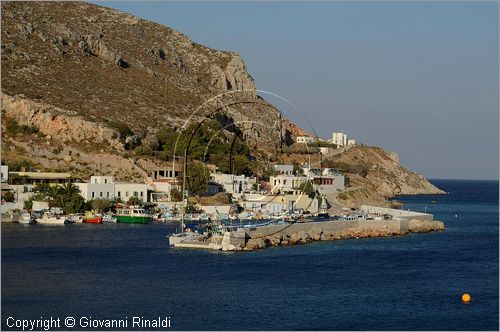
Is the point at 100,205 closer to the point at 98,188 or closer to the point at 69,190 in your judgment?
the point at 69,190

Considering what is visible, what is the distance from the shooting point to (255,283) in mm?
53875

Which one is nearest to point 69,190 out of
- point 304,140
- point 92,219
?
point 92,219

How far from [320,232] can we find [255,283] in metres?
25.9

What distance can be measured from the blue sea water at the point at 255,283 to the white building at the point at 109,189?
19.6 m

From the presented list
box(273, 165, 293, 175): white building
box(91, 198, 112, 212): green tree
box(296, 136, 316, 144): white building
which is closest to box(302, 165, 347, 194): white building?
box(273, 165, 293, 175): white building

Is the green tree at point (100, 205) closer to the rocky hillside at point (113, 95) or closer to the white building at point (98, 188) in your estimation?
the white building at point (98, 188)

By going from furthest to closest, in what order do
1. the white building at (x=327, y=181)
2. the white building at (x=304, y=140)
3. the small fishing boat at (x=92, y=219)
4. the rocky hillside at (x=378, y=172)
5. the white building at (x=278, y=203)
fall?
the white building at (x=304, y=140) → the rocky hillside at (x=378, y=172) → the white building at (x=327, y=181) → the white building at (x=278, y=203) → the small fishing boat at (x=92, y=219)

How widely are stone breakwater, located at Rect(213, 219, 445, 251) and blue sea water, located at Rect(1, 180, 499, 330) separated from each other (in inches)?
61.9

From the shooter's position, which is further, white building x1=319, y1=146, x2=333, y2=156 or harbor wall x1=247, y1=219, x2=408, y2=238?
white building x1=319, y1=146, x2=333, y2=156

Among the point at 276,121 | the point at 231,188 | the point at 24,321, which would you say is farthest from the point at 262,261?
the point at 276,121

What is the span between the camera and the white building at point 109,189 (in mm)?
99438

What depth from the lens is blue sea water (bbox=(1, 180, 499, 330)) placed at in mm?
44500

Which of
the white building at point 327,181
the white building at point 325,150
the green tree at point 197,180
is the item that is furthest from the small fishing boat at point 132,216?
the white building at point 325,150

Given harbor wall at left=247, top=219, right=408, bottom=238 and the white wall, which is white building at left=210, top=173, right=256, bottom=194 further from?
harbor wall at left=247, top=219, right=408, bottom=238
